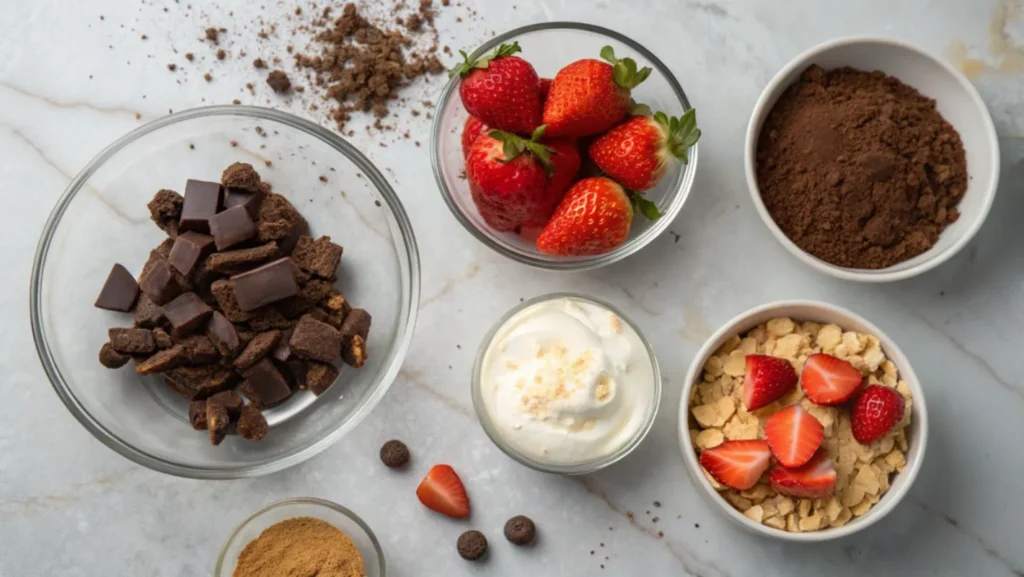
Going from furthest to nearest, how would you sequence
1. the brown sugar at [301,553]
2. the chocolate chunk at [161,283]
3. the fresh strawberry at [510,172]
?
the brown sugar at [301,553], the chocolate chunk at [161,283], the fresh strawberry at [510,172]

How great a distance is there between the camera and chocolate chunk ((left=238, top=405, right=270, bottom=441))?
158 cm

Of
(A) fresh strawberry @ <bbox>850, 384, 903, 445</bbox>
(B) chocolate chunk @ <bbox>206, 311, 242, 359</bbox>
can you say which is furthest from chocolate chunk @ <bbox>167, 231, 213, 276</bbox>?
(A) fresh strawberry @ <bbox>850, 384, 903, 445</bbox>

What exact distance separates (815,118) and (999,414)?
32.6 inches

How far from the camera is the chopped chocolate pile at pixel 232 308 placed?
1557 mm

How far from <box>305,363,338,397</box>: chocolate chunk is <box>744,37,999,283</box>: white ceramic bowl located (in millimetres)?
973

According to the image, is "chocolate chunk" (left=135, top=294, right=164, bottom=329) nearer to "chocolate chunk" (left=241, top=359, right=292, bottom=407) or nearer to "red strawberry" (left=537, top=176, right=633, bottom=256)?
"chocolate chunk" (left=241, top=359, right=292, bottom=407)

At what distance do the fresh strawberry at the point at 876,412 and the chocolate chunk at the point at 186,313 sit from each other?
53.0 inches

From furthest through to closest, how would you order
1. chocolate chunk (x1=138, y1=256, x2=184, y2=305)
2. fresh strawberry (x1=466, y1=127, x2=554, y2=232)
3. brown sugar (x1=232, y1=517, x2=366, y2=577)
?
brown sugar (x1=232, y1=517, x2=366, y2=577) → chocolate chunk (x1=138, y1=256, x2=184, y2=305) → fresh strawberry (x1=466, y1=127, x2=554, y2=232)

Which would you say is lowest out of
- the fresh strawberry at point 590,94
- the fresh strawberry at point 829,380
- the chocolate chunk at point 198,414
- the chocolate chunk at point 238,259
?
the fresh strawberry at point 829,380

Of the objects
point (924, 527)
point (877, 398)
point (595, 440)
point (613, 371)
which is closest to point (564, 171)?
point (613, 371)

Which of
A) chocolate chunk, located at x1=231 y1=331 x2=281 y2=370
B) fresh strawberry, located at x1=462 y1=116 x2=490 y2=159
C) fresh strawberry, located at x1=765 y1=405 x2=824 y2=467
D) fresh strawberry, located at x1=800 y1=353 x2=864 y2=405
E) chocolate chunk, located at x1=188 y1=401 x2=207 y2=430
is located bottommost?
fresh strawberry, located at x1=765 y1=405 x2=824 y2=467

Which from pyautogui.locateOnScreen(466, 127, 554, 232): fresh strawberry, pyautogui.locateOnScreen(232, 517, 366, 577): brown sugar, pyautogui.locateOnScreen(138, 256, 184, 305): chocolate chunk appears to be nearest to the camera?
pyautogui.locateOnScreen(466, 127, 554, 232): fresh strawberry

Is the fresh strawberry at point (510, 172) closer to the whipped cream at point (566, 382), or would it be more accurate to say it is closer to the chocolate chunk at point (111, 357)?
the whipped cream at point (566, 382)

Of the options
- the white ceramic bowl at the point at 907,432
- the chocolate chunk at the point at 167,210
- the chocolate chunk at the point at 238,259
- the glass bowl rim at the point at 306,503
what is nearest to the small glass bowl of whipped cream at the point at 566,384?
the white ceramic bowl at the point at 907,432
